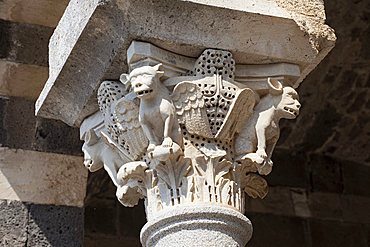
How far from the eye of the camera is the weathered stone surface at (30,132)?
407 cm

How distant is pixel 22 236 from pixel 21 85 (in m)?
0.63

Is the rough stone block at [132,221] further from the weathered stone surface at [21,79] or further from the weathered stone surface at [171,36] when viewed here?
the weathered stone surface at [171,36]

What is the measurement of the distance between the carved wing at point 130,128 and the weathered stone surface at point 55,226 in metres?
0.76

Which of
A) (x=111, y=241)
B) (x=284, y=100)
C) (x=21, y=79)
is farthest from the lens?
(x=111, y=241)

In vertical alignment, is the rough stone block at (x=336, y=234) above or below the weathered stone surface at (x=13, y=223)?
below

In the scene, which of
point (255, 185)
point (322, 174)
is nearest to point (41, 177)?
point (255, 185)

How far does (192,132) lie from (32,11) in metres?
1.36

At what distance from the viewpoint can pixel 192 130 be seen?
3184 mm

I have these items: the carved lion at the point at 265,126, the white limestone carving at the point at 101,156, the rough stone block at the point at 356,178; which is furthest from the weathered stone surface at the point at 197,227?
the rough stone block at the point at 356,178

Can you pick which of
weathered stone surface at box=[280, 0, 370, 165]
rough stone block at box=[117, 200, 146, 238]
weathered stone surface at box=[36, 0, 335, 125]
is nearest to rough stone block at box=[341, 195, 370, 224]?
weathered stone surface at box=[280, 0, 370, 165]

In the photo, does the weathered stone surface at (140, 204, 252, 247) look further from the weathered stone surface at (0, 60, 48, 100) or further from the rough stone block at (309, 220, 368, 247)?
the rough stone block at (309, 220, 368, 247)

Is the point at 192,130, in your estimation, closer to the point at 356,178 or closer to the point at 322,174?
the point at 322,174

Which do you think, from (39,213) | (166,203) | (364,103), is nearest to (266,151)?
(166,203)

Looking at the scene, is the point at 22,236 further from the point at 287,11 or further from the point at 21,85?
the point at 287,11
